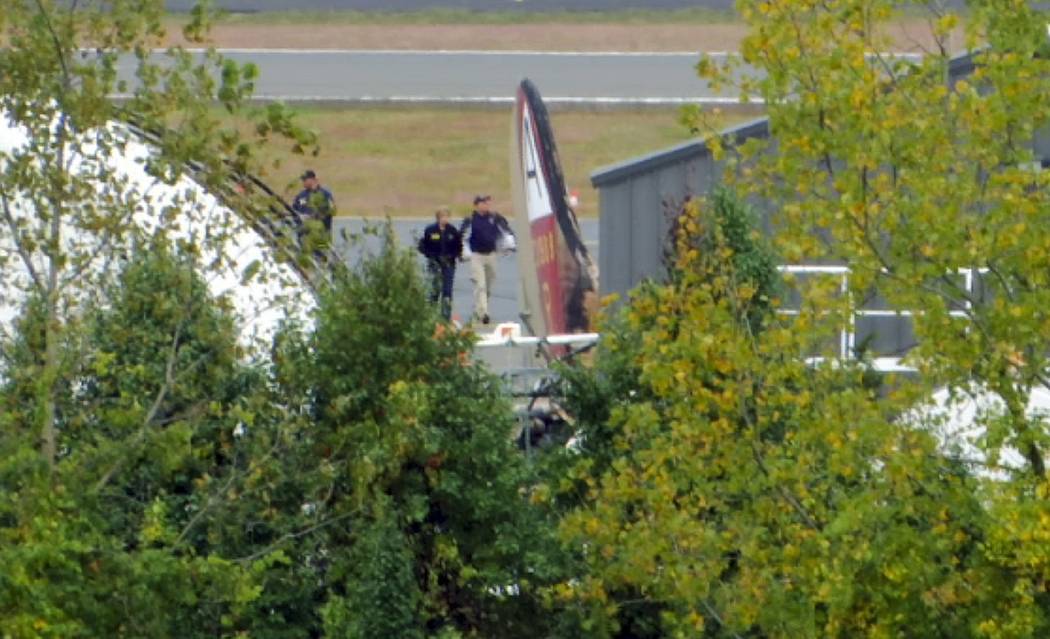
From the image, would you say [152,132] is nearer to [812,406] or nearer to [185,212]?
[185,212]

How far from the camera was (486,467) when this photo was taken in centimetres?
1505

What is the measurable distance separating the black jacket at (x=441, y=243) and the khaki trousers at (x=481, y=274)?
5.03 feet

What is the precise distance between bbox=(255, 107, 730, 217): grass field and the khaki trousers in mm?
7443

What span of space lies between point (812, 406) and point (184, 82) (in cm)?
346

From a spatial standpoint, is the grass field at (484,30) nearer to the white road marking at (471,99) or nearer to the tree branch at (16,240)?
the white road marking at (471,99)

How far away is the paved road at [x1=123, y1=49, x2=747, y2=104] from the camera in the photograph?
42406 millimetres

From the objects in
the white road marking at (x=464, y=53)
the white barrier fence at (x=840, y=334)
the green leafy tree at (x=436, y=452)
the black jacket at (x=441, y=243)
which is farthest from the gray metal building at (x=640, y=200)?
the white road marking at (x=464, y=53)

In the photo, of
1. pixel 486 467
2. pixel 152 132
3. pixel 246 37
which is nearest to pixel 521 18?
pixel 246 37

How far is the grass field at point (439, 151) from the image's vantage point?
37.5 metres

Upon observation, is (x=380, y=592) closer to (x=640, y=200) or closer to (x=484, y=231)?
(x=640, y=200)

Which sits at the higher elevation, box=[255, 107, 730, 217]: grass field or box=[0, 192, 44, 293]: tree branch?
box=[255, 107, 730, 217]: grass field

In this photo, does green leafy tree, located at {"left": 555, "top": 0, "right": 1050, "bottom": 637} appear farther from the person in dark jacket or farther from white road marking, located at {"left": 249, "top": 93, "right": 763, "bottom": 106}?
white road marking, located at {"left": 249, "top": 93, "right": 763, "bottom": 106}

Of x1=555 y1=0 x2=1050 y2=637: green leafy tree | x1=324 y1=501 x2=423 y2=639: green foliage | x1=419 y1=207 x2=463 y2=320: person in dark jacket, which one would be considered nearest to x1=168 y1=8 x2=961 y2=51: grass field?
Result: x1=419 y1=207 x2=463 y2=320: person in dark jacket

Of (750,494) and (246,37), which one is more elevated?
(246,37)
